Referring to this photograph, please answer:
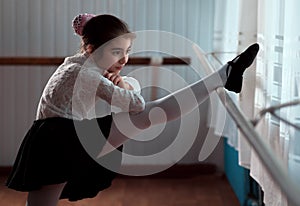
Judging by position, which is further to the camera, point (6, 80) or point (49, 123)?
point (6, 80)

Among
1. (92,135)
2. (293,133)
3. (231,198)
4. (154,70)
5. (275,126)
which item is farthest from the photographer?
(154,70)

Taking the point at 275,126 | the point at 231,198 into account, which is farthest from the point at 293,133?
the point at 231,198

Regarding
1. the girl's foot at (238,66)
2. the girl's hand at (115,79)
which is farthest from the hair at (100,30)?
the girl's foot at (238,66)

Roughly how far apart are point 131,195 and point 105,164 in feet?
3.77

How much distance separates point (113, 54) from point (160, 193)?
138cm

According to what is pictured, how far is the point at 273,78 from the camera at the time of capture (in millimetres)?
2066

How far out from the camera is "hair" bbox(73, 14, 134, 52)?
2227 mm

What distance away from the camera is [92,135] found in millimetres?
2180

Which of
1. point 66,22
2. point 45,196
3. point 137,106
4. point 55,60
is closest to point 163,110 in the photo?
point 137,106

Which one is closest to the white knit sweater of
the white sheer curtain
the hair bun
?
the hair bun

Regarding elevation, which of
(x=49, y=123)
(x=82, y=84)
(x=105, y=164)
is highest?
(x=82, y=84)

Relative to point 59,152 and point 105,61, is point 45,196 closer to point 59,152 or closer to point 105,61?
point 59,152

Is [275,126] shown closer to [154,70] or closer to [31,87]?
[154,70]

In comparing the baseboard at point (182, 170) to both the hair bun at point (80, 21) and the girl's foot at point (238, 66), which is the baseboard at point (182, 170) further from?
the girl's foot at point (238, 66)
